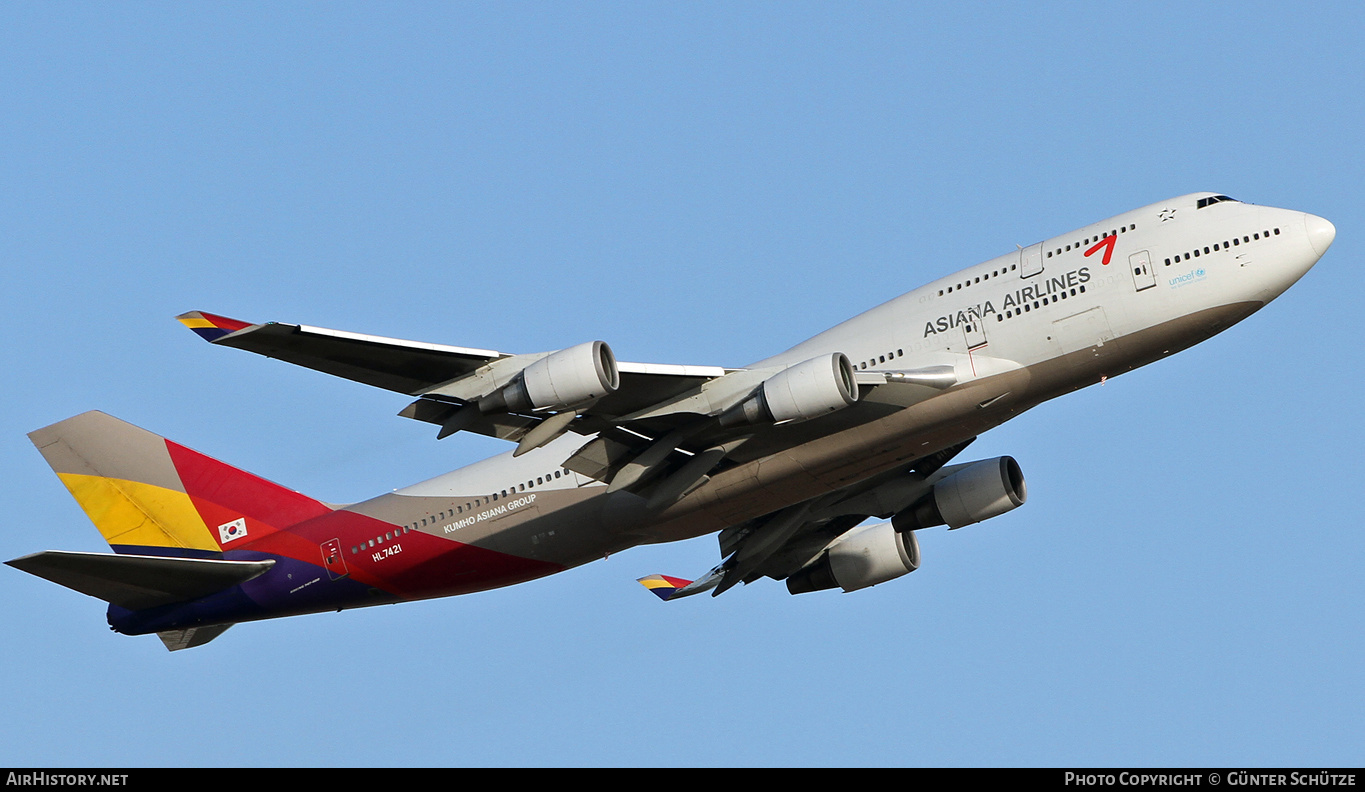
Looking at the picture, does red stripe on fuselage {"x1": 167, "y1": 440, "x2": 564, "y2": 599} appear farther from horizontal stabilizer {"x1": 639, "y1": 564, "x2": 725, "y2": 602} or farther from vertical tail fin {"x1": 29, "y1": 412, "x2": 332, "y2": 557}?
horizontal stabilizer {"x1": 639, "y1": 564, "x2": 725, "y2": 602}

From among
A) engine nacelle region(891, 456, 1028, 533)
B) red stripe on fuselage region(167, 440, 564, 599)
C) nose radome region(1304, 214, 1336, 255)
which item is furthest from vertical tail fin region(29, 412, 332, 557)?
nose radome region(1304, 214, 1336, 255)

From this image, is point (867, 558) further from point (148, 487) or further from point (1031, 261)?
point (148, 487)

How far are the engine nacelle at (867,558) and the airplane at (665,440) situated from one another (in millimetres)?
926

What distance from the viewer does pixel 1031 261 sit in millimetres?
28656

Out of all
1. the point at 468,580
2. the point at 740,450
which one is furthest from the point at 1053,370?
the point at 468,580

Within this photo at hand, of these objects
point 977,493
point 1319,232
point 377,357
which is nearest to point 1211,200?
point 1319,232

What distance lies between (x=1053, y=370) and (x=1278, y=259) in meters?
4.71

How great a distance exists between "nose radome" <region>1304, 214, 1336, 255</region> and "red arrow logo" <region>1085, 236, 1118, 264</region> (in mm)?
3614

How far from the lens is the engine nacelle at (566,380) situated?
83.6 feet

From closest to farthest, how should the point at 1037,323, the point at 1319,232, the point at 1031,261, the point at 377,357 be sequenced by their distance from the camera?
the point at 377,357 < the point at 1319,232 < the point at 1037,323 < the point at 1031,261

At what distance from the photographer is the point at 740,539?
118 feet

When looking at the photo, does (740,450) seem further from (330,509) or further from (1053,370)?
(330,509)

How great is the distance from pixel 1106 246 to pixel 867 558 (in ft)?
39.0

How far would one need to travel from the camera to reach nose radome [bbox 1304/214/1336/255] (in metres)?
27.5
